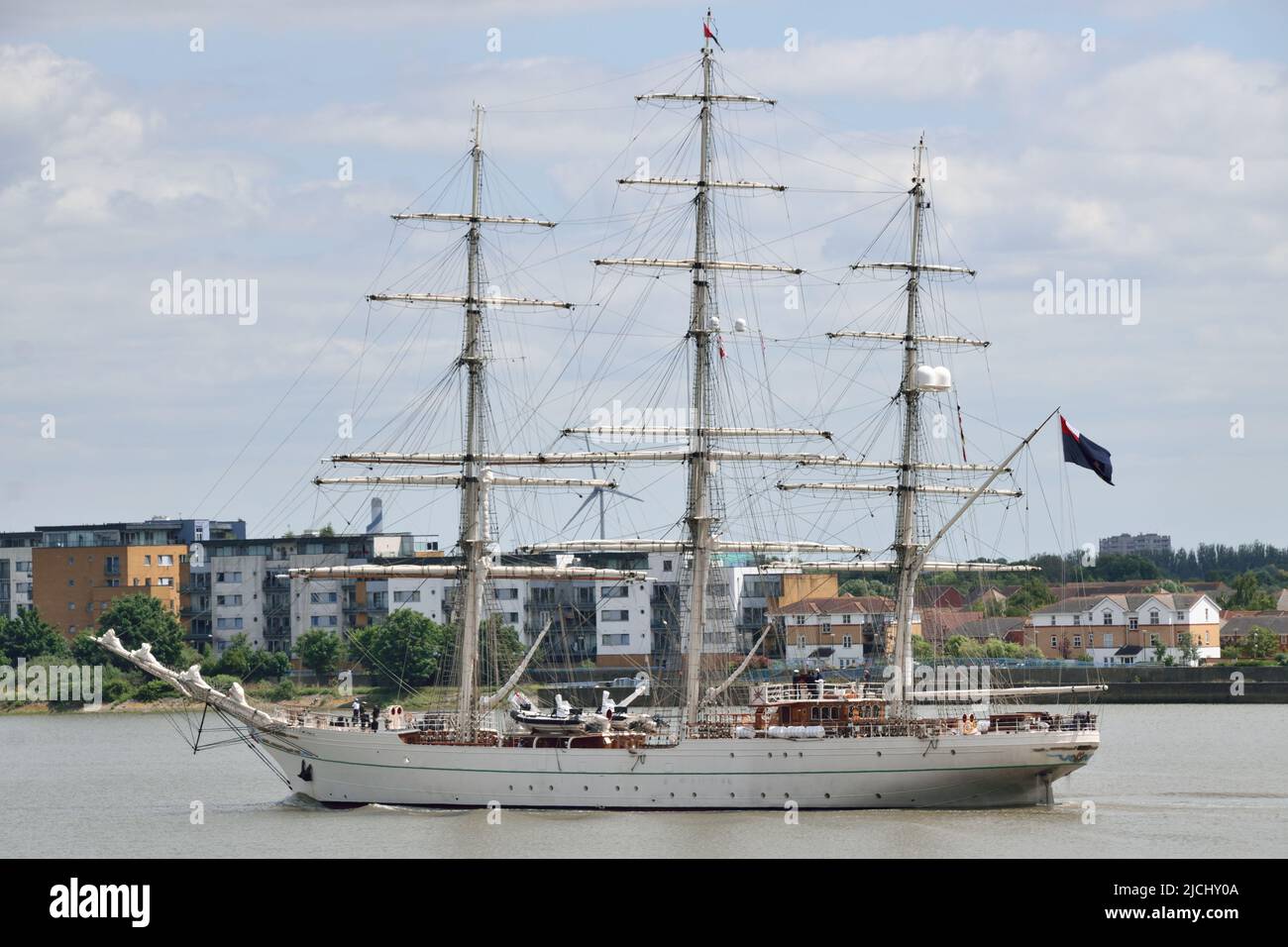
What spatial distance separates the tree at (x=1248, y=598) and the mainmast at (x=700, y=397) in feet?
390

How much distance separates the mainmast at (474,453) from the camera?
72.7 metres

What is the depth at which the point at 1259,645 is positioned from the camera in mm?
146250

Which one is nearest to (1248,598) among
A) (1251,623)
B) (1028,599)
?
(1251,623)

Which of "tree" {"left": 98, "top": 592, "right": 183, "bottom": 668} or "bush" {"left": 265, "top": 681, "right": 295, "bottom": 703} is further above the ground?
"tree" {"left": 98, "top": 592, "right": 183, "bottom": 668}

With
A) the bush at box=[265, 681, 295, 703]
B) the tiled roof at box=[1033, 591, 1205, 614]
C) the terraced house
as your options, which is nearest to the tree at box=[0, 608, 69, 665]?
the bush at box=[265, 681, 295, 703]

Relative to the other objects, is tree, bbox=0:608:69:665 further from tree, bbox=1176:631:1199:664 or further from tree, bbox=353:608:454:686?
tree, bbox=1176:631:1199:664

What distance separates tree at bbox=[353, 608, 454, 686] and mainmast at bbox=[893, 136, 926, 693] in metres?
55.1

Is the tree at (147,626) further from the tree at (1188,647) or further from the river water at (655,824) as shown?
the tree at (1188,647)

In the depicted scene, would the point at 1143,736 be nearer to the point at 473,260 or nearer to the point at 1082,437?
the point at 1082,437

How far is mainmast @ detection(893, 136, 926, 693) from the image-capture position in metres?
74.8

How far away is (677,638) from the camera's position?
76.1 m

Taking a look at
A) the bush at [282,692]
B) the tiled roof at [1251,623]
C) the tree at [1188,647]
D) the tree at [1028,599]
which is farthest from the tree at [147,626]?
the tiled roof at [1251,623]

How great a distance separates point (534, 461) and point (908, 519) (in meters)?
14.6
